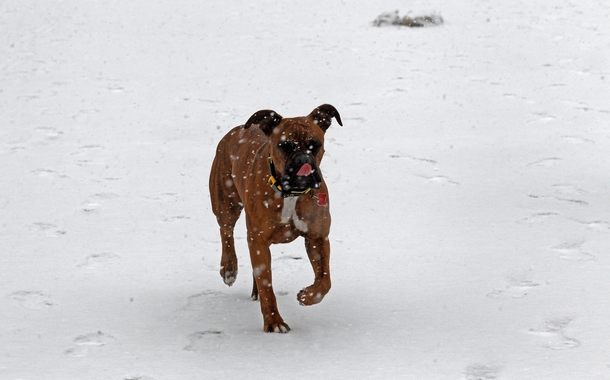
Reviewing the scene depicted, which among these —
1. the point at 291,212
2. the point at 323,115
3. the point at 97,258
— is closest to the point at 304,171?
the point at 291,212

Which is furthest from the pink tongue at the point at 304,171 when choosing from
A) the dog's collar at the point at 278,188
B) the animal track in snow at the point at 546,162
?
the animal track in snow at the point at 546,162

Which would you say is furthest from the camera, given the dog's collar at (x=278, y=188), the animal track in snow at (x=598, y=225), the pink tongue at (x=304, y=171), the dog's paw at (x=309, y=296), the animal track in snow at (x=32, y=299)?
the animal track in snow at (x=598, y=225)

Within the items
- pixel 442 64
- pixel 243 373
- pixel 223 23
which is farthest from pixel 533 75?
pixel 243 373

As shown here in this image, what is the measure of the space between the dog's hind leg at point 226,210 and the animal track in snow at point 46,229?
68.3 inches

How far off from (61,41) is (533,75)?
8.03 meters

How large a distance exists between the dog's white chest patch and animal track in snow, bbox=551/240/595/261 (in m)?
2.35

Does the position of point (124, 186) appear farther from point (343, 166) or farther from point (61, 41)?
point (61, 41)

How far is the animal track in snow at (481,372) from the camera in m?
4.35

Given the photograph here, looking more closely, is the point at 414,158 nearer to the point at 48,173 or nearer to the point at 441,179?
the point at 441,179

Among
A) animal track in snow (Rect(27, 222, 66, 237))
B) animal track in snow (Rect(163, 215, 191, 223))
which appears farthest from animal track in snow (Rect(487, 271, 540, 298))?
animal track in snow (Rect(27, 222, 66, 237))

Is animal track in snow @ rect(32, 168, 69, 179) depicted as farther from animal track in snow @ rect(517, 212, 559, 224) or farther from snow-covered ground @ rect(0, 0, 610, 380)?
animal track in snow @ rect(517, 212, 559, 224)

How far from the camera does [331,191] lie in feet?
27.3

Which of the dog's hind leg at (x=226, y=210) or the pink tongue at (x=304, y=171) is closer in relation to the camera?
the pink tongue at (x=304, y=171)

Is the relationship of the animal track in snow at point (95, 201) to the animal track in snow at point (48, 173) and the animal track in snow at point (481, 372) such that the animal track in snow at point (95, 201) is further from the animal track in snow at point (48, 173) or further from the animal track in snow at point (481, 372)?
the animal track in snow at point (481, 372)
